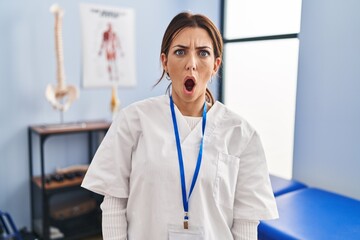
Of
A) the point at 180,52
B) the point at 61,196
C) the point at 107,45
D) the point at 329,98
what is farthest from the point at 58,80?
the point at 329,98

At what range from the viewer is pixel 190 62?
0.94 m

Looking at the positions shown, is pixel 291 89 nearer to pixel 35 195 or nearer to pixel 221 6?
pixel 221 6

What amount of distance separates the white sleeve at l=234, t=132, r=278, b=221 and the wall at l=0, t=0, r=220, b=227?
1907 millimetres

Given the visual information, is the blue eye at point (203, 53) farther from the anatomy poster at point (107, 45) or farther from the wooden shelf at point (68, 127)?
the anatomy poster at point (107, 45)

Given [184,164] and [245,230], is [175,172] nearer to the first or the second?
[184,164]

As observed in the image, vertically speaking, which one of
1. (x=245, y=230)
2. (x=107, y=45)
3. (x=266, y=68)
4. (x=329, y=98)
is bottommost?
(x=245, y=230)

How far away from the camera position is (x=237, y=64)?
3.23 m

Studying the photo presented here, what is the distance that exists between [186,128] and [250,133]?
0.65 feet

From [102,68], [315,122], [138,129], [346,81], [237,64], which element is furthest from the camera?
[237,64]

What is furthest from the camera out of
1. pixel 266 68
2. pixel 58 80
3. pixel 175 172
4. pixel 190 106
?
pixel 266 68

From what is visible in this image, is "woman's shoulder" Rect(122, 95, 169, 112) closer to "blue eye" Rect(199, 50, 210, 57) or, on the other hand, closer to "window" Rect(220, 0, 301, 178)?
"blue eye" Rect(199, 50, 210, 57)

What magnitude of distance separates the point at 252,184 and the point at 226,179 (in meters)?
0.10

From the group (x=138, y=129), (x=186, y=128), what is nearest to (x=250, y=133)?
(x=186, y=128)

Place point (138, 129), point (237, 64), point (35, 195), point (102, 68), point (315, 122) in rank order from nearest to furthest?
1. point (138, 129)
2. point (315, 122)
3. point (35, 195)
4. point (102, 68)
5. point (237, 64)
